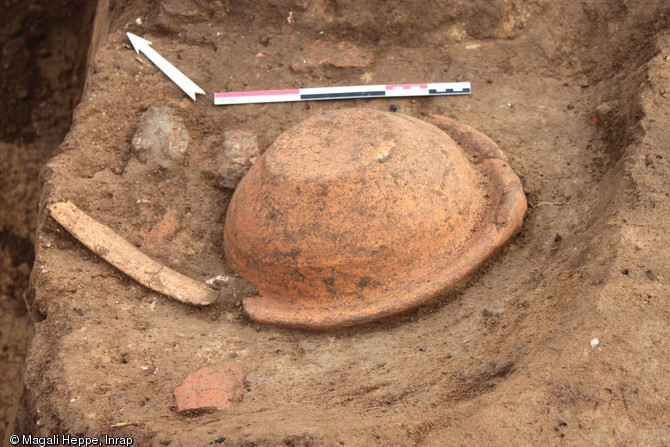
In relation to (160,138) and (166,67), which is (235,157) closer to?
(160,138)

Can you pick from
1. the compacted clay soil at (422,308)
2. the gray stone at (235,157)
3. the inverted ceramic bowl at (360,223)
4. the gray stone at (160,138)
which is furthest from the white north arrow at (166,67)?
the inverted ceramic bowl at (360,223)

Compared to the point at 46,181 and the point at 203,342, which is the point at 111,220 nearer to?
the point at 46,181

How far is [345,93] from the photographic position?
13.5 feet

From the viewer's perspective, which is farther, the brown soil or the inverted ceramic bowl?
the brown soil

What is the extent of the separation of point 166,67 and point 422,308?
214 cm

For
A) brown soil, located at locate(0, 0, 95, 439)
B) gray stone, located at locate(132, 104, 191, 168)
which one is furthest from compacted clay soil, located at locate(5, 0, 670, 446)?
brown soil, located at locate(0, 0, 95, 439)

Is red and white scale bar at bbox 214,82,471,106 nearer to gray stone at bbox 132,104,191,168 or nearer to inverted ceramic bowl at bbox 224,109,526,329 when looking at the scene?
gray stone at bbox 132,104,191,168

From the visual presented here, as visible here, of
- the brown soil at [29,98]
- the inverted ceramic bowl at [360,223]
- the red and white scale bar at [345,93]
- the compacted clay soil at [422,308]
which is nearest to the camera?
the compacted clay soil at [422,308]

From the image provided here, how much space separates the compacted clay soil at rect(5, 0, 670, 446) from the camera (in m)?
2.41

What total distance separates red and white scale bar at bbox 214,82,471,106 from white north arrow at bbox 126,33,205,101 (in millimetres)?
140

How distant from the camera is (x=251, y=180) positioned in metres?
3.32

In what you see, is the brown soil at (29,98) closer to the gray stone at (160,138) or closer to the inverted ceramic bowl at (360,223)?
the gray stone at (160,138)

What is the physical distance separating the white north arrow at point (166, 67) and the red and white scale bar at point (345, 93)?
0.14 meters

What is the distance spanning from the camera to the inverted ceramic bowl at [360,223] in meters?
3.00
